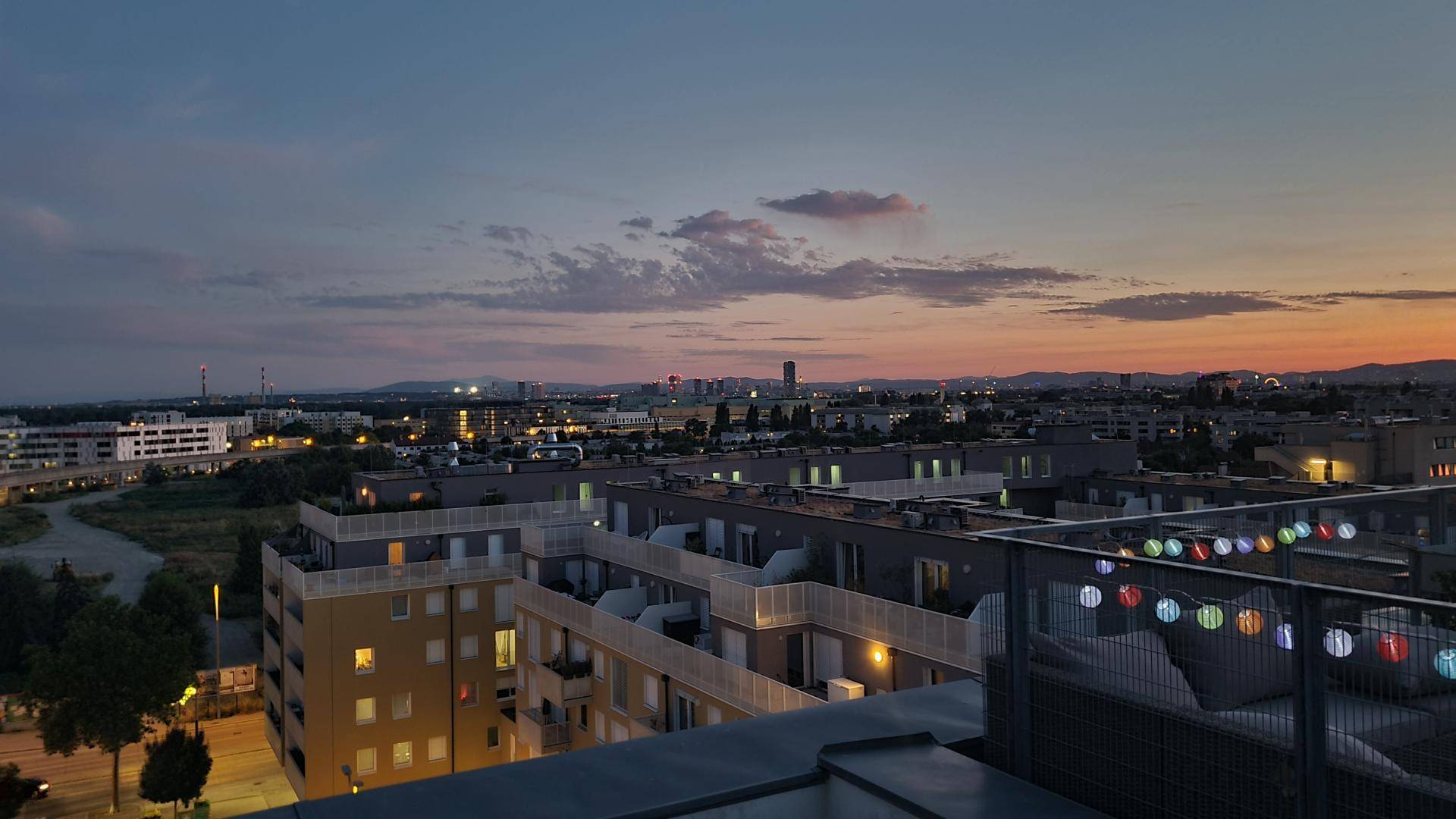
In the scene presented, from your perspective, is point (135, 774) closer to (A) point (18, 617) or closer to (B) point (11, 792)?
(A) point (18, 617)

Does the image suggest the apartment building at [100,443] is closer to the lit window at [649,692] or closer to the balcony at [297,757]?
the balcony at [297,757]

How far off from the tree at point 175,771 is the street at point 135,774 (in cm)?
137

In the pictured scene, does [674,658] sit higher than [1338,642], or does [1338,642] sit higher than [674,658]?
[1338,642]

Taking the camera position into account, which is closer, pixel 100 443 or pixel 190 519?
pixel 190 519

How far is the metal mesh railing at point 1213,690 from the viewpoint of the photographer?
2.85 meters

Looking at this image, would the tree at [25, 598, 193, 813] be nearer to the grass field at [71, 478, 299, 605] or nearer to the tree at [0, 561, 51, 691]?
the tree at [0, 561, 51, 691]

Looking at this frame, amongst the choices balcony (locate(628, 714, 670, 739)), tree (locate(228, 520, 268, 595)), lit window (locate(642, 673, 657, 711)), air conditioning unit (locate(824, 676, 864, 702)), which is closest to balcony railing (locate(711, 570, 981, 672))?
air conditioning unit (locate(824, 676, 864, 702))

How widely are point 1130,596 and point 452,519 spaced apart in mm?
30871

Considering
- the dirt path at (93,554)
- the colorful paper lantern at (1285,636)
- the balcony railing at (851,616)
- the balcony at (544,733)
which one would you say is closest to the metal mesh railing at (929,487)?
the balcony at (544,733)

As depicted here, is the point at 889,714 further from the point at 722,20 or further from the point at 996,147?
the point at 996,147

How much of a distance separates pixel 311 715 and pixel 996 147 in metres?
33.5

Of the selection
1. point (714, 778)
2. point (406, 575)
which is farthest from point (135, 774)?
point (714, 778)

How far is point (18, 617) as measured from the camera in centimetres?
5072

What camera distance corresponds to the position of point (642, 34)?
32719 mm
